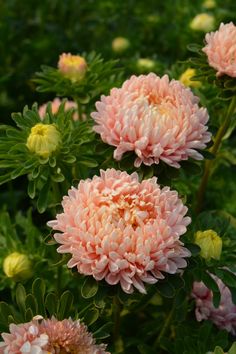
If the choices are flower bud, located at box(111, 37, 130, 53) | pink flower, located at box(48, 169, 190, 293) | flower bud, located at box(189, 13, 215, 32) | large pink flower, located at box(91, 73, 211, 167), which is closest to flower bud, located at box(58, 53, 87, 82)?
large pink flower, located at box(91, 73, 211, 167)

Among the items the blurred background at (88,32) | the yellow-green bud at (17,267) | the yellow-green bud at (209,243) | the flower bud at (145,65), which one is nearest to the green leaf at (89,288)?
the yellow-green bud at (209,243)

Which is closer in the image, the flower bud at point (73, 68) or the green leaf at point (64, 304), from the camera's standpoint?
the green leaf at point (64, 304)

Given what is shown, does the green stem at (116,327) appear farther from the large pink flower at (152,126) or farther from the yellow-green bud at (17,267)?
the large pink flower at (152,126)

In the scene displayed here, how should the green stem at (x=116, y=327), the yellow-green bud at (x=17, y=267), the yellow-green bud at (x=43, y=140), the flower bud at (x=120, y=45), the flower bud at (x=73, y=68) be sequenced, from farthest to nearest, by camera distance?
1. the flower bud at (x=120, y=45)
2. the flower bud at (x=73, y=68)
3. the yellow-green bud at (x=17, y=267)
4. the green stem at (x=116, y=327)
5. the yellow-green bud at (x=43, y=140)

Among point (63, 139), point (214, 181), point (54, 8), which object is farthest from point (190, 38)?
point (63, 139)

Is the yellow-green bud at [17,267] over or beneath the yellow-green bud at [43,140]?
beneath

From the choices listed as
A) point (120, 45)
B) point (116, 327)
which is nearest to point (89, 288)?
point (116, 327)
